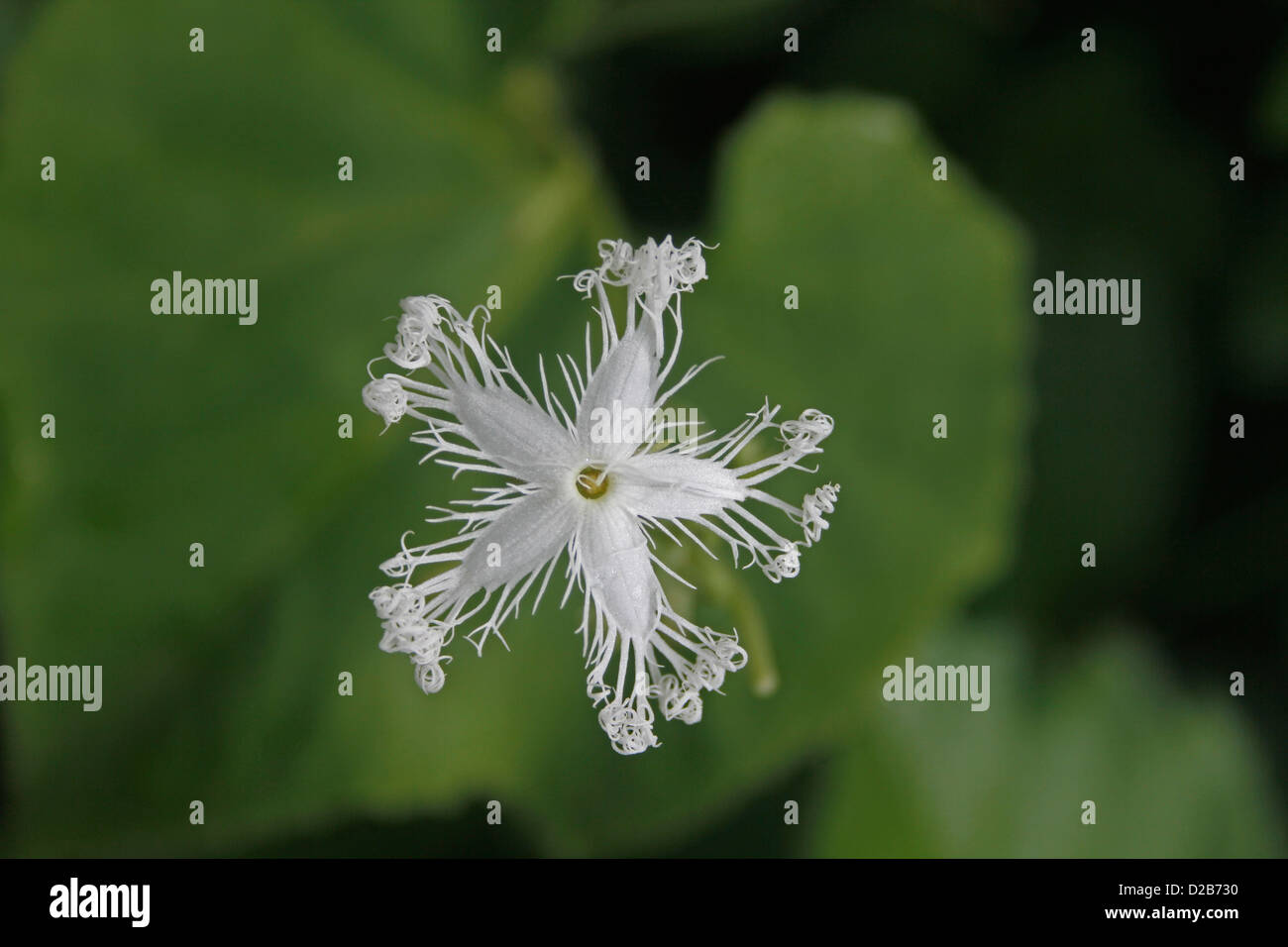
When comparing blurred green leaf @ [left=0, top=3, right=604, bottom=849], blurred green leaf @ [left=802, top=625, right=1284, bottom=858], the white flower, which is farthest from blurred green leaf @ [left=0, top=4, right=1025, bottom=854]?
the white flower

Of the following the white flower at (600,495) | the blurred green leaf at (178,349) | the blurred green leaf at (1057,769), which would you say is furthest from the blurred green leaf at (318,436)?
the white flower at (600,495)

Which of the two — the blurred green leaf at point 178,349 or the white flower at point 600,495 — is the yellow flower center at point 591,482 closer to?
the white flower at point 600,495

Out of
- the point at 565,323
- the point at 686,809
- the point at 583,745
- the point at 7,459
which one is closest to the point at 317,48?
the point at 565,323

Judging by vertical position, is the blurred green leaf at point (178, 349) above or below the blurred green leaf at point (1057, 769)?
above

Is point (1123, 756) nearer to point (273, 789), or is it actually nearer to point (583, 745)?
point (583, 745)

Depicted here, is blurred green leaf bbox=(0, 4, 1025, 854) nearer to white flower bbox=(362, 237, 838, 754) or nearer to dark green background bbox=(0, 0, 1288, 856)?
dark green background bbox=(0, 0, 1288, 856)
